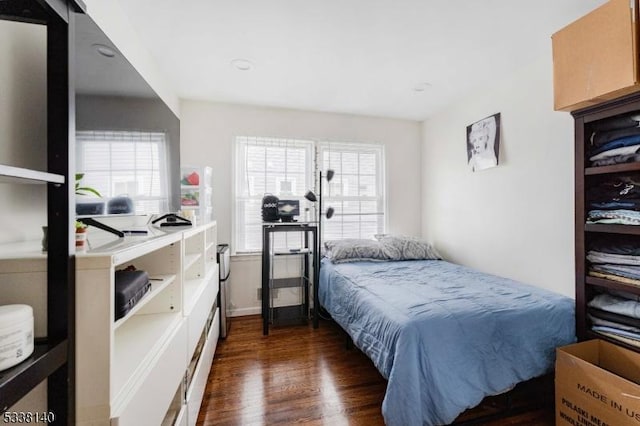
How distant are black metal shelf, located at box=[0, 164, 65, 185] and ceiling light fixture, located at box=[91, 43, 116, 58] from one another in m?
0.86

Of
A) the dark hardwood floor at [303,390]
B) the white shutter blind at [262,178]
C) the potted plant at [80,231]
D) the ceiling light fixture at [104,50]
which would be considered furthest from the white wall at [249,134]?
the potted plant at [80,231]

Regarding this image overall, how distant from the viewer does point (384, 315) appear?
5.53 feet

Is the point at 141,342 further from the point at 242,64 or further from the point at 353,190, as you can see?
the point at 353,190

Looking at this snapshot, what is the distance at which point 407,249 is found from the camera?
3.13m

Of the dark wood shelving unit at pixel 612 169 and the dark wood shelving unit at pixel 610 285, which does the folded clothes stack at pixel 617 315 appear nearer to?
the dark wood shelving unit at pixel 610 285

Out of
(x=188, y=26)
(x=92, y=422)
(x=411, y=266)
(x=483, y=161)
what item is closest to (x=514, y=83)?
(x=483, y=161)

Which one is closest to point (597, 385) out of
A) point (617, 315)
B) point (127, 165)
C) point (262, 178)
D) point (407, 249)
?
point (617, 315)

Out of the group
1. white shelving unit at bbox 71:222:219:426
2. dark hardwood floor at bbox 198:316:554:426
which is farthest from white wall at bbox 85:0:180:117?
dark hardwood floor at bbox 198:316:554:426

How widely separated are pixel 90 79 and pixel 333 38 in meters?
1.45

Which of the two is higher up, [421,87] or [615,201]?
[421,87]

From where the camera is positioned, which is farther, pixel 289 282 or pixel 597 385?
pixel 289 282

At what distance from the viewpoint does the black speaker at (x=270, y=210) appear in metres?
2.90

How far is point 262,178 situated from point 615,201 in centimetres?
287

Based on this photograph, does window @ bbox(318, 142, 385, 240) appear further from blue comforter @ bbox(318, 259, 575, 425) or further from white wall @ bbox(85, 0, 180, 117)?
white wall @ bbox(85, 0, 180, 117)
